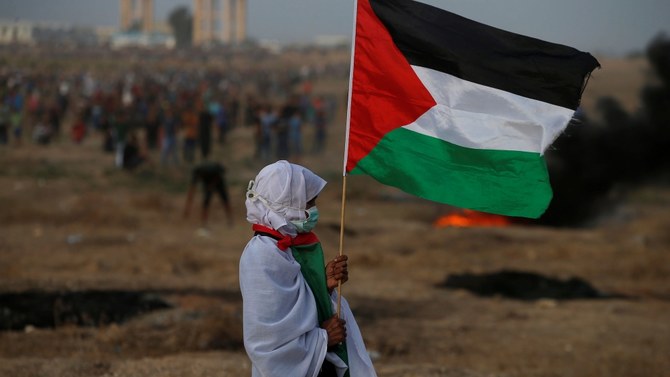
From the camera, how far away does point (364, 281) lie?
1489 cm

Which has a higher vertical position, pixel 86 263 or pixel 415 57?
pixel 415 57

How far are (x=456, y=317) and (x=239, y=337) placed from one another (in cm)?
323

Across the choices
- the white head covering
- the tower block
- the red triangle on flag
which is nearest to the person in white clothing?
the white head covering

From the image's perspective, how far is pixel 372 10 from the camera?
5.39m

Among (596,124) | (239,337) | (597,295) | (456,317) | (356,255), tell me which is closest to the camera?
(239,337)

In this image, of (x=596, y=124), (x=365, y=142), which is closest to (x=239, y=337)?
(x=365, y=142)

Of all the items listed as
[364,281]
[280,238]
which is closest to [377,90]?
[280,238]

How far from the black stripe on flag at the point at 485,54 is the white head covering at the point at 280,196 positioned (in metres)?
1.18

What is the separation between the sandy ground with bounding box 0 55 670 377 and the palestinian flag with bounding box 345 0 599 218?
10.2ft

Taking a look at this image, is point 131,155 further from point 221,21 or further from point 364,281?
point 221,21

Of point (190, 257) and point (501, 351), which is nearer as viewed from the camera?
point (501, 351)

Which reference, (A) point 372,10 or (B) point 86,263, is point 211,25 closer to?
(B) point 86,263

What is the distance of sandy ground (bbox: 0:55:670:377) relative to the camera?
976 cm

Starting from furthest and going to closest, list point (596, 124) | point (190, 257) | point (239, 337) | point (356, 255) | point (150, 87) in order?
point (150, 87) → point (596, 124) → point (356, 255) → point (190, 257) → point (239, 337)
